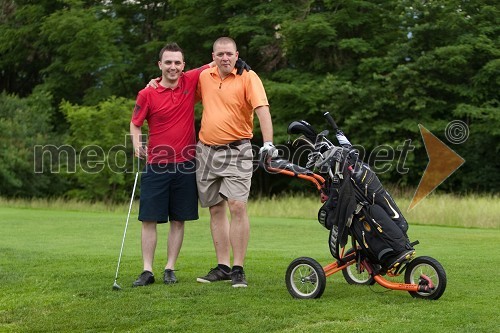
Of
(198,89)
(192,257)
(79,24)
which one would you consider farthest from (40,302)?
(79,24)

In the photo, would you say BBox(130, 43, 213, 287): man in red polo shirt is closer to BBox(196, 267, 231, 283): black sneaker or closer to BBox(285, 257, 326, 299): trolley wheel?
BBox(196, 267, 231, 283): black sneaker

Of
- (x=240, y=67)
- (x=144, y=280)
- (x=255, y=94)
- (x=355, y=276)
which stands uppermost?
(x=240, y=67)

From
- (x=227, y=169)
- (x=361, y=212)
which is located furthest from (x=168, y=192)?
(x=361, y=212)

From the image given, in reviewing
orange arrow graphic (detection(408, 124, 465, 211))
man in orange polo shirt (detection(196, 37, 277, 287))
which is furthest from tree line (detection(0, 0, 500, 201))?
man in orange polo shirt (detection(196, 37, 277, 287))

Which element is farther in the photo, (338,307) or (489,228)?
(489,228)

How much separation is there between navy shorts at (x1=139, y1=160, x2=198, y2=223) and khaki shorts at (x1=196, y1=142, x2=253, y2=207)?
0.48 ft

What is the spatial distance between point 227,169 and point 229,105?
0.56 meters

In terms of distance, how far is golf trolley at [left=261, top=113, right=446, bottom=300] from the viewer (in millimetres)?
6887

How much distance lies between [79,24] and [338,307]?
2779 cm

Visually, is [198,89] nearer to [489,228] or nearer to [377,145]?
[489,228]

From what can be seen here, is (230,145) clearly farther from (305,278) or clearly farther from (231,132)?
(305,278)

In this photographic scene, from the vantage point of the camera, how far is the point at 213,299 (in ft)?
23.2

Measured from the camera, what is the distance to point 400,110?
2989 cm

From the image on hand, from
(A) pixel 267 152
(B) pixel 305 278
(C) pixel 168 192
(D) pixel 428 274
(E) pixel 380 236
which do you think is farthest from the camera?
(C) pixel 168 192
